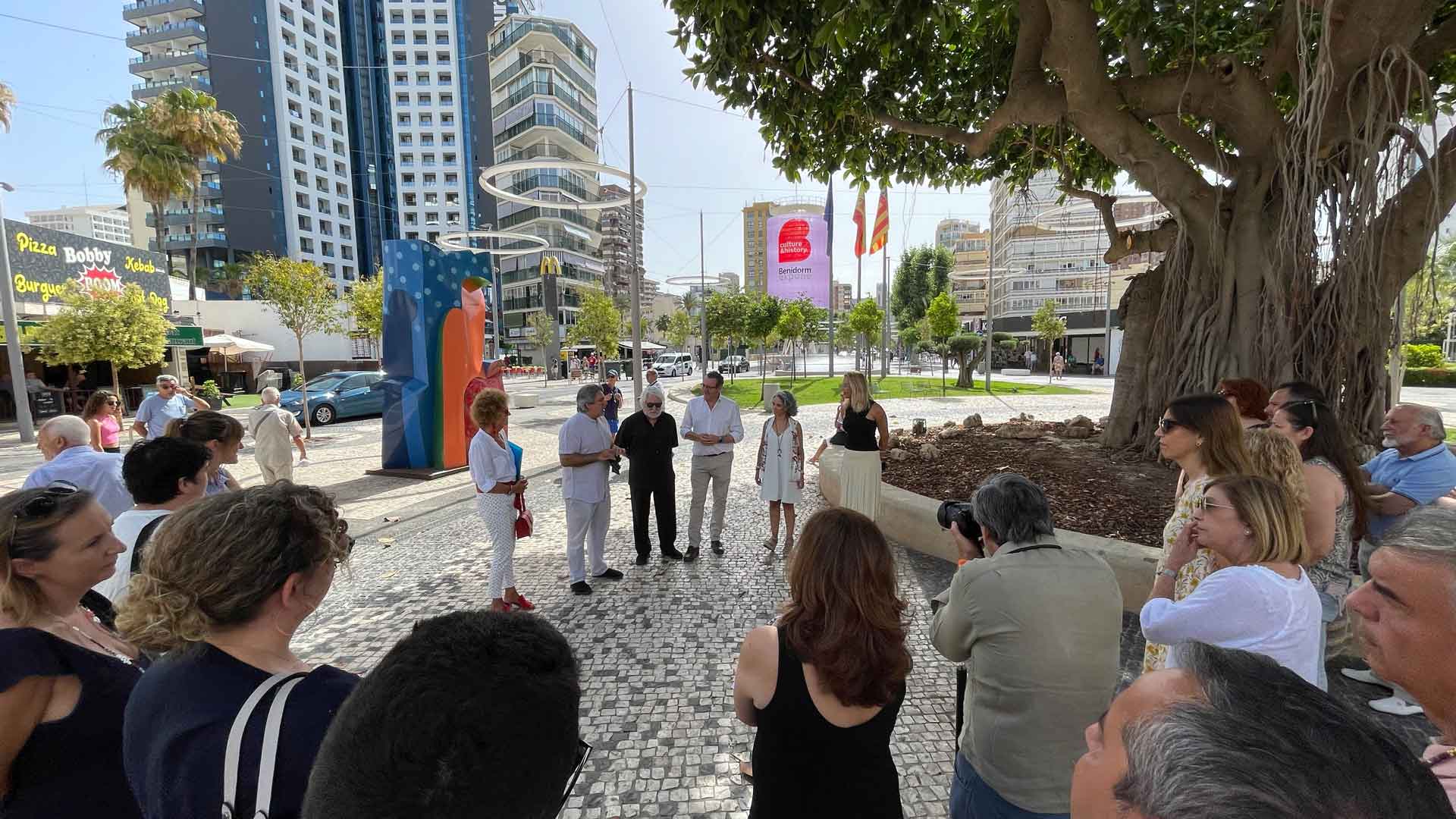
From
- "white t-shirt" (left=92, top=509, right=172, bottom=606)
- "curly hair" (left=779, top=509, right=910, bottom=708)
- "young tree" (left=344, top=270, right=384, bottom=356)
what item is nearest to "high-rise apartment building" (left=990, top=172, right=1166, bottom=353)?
"young tree" (left=344, top=270, right=384, bottom=356)

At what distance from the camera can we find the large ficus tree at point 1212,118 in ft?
14.8

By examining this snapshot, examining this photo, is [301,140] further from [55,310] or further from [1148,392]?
[1148,392]

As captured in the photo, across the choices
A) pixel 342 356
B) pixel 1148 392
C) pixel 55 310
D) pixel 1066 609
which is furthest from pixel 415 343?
pixel 342 356

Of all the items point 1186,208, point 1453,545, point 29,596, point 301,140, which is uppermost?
point 301,140

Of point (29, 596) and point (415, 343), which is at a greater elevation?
point (415, 343)

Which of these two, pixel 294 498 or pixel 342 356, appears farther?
pixel 342 356

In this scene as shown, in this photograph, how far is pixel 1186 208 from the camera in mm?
6035

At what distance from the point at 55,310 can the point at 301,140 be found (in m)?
49.6

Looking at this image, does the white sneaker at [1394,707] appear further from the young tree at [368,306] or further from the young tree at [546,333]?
the young tree at [546,333]

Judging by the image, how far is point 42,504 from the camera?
5.45 feet

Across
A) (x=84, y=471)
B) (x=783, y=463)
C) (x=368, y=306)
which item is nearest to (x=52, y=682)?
(x=84, y=471)

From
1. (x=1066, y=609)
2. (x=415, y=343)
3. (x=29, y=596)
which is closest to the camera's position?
(x=29, y=596)

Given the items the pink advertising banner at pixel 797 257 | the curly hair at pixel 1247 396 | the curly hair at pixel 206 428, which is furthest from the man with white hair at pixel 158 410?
the pink advertising banner at pixel 797 257

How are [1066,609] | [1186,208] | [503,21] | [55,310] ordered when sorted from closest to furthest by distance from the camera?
[1066,609]
[1186,208]
[55,310]
[503,21]
